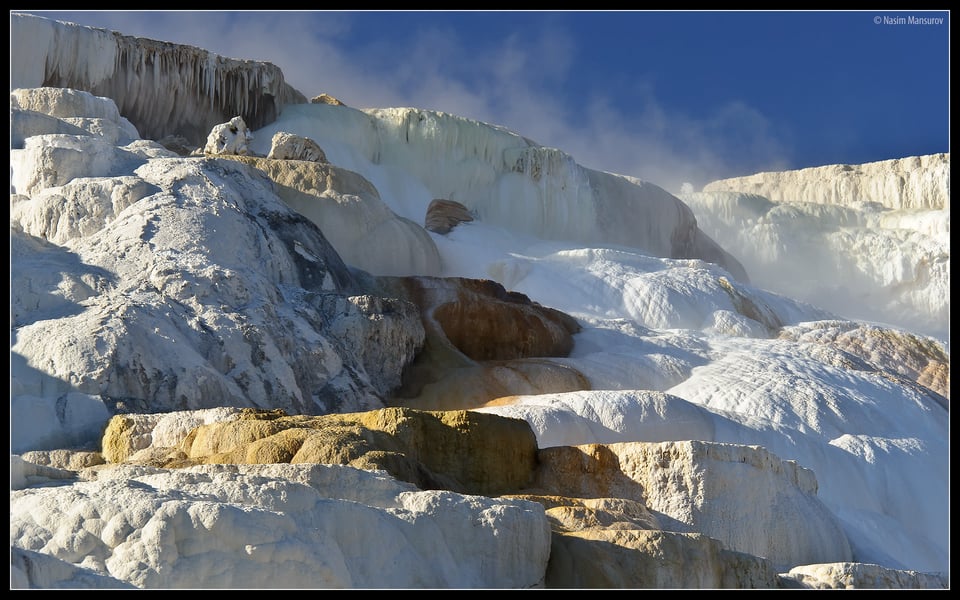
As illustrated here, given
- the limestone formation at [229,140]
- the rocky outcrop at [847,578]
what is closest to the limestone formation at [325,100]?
the limestone formation at [229,140]

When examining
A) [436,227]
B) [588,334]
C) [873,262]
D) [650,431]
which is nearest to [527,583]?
[650,431]

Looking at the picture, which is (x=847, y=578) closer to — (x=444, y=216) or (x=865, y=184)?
(x=444, y=216)

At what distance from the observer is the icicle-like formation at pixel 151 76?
72.2 feet

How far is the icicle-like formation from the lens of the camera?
72.2ft

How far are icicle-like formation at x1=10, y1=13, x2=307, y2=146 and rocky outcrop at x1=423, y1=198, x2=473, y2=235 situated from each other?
3991 mm

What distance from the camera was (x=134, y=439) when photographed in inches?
352

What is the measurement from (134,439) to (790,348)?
30.6 ft

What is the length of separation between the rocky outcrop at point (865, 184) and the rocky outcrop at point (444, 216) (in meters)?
14.1

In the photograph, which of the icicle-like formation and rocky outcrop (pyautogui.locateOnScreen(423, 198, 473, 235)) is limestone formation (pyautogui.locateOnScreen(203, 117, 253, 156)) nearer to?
rocky outcrop (pyautogui.locateOnScreen(423, 198, 473, 235))

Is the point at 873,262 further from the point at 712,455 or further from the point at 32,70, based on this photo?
the point at 712,455

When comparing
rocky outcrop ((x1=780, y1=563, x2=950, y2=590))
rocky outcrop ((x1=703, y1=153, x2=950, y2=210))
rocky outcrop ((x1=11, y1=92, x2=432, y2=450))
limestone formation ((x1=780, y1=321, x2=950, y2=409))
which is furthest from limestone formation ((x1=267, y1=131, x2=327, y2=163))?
rocky outcrop ((x1=703, y1=153, x2=950, y2=210))

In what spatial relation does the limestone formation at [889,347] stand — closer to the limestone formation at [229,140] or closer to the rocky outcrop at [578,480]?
the limestone formation at [229,140]

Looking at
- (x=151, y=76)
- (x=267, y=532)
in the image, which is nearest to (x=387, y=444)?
(x=267, y=532)

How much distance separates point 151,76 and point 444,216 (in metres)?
5.46
